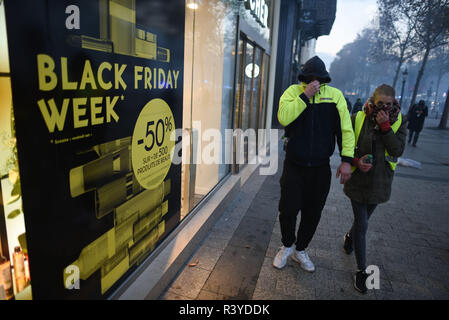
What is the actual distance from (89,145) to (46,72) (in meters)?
0.51

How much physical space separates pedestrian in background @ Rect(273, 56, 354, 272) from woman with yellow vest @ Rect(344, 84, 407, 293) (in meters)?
0.17

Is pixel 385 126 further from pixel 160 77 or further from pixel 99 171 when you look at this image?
pixel 99 171

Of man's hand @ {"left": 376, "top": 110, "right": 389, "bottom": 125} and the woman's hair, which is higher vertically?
the woman's hair

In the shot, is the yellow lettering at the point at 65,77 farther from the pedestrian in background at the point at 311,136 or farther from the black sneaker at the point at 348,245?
the black sneaker at the point at 348,245

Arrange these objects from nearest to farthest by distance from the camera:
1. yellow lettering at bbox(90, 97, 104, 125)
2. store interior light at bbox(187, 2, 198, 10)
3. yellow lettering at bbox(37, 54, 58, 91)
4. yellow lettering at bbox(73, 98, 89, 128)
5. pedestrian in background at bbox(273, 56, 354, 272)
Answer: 1. yellow lettering at bbox(37, 54, 58, 91)
2. yellow lettering at bbox(73, 98, 89, 128)
3. yellow lettering at bbox(90, 97, 104, 125)
4. pedestrian in background at bbox(273, 56, 354, 272)
5. store interior light at bbox(187, 2, 198, 10)

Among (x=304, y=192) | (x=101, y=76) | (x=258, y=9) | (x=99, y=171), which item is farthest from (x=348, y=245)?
(x=258, y=9)

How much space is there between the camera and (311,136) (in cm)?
285

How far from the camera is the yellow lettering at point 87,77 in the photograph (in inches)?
68.5

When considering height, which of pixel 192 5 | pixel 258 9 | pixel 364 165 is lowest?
pixel 364 165

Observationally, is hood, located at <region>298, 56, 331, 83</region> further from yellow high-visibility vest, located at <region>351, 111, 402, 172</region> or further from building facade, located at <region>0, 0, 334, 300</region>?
building facade, located at <region>0, 0, 334, 300</region>

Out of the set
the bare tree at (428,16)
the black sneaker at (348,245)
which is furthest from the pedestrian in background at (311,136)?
the bare tree at (428,16)

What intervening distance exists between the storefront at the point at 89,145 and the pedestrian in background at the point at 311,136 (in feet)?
3.91

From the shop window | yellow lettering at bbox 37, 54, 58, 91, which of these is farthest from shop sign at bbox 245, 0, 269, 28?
yellow lettering at bbox 37, 54, 58, 91

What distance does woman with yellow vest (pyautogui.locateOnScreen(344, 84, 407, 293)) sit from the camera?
274cm
